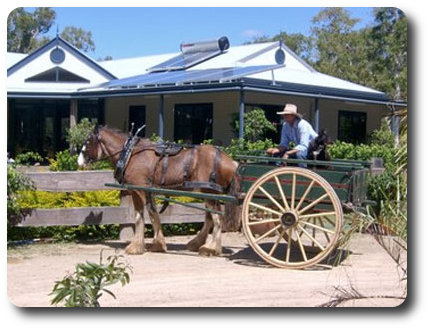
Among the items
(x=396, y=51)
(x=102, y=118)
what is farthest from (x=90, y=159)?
(x=396, y=51)

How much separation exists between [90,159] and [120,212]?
2.85ft

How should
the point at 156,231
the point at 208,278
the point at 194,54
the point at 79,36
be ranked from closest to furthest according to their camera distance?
1. the point at 208,278
2. the point at 156,231
3. the point at 194,54
4. the point at 79,36

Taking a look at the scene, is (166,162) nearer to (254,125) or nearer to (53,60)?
(254,125)

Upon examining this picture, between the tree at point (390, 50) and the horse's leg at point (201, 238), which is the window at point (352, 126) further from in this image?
the horse's leg at point (201, 238)

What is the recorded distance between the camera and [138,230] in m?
8.66

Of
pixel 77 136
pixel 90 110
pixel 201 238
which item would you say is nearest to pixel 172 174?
pixel 201 238

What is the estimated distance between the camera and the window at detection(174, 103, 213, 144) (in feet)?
69.6

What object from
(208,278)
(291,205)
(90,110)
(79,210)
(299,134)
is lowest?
(208,278)

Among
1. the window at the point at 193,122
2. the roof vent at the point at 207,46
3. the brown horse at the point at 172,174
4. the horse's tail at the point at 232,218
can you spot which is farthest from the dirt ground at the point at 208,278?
the roof vent at the point at 207,46

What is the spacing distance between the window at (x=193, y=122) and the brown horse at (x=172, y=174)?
40.1ft

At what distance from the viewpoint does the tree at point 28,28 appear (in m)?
51.1

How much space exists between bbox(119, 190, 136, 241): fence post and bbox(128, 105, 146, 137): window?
13689mm

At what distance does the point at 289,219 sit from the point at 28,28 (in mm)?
48350

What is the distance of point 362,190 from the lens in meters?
8.29
